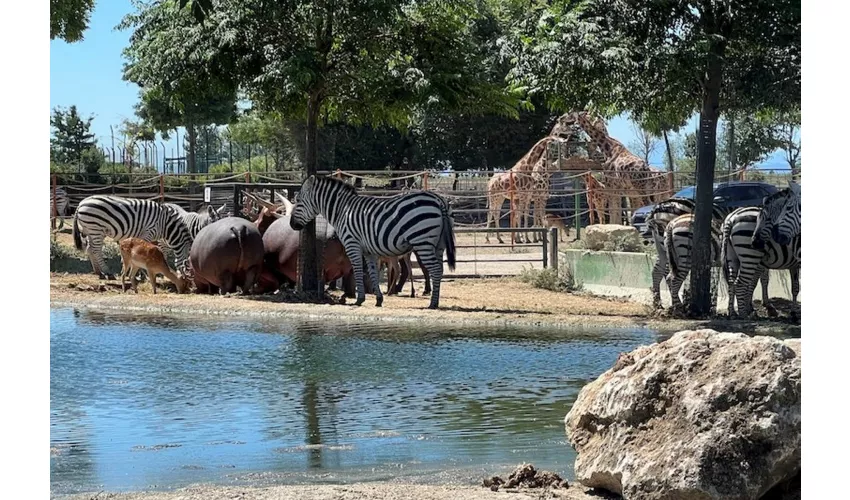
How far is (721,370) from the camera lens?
17.7ft

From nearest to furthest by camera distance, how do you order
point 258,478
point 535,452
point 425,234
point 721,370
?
1. point 721,370
2. point 258,478
3. point 535,452
4. point 425,234

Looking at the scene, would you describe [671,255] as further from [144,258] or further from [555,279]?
[144,258]

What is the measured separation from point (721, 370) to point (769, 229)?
29.6ft

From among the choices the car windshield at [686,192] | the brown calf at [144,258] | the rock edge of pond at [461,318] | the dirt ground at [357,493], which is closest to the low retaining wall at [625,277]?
the rock edge of pond at [461,318]

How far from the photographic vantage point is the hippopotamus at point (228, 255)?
1680 cm

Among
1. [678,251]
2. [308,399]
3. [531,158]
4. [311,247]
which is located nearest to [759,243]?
[678,251]

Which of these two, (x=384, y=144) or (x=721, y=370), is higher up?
(x=384, y=144)

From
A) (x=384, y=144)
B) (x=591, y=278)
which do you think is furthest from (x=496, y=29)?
(x=591, y=278)

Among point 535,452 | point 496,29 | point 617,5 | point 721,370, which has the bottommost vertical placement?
point 535,452

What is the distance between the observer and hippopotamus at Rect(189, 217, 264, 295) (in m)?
16.8

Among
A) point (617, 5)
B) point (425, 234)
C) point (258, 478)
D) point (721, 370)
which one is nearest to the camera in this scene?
point (721, 370)

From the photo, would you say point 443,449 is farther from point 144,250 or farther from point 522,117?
point 522,117

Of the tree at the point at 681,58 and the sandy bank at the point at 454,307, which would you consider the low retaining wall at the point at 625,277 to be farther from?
the tree at the point at 681,58

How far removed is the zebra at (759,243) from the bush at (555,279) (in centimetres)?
374
